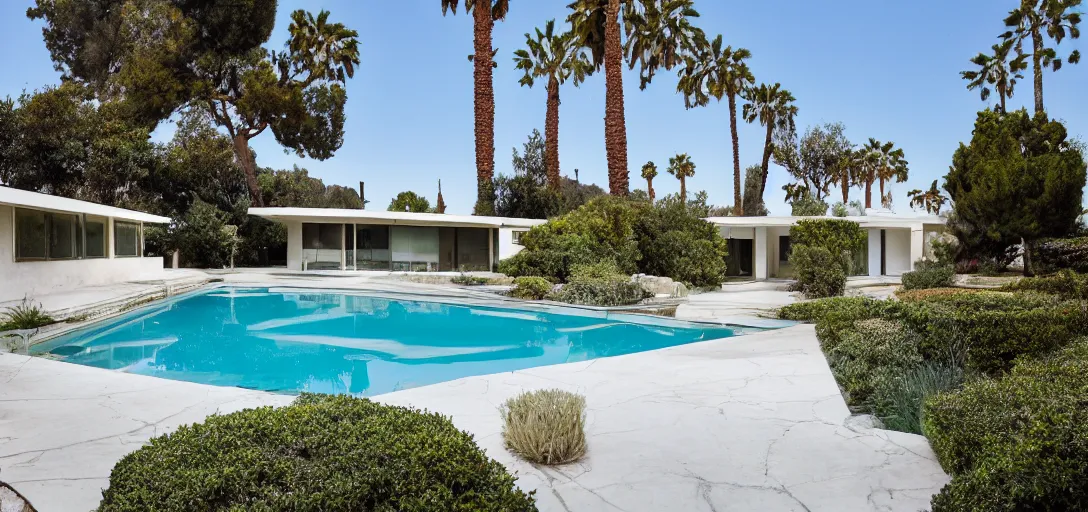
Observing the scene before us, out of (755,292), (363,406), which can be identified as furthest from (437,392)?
(755,292)

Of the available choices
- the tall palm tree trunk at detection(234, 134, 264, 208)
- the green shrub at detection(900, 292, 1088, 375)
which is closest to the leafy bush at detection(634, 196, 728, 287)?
the green shrub at detection(900, 292, 1088, 375)

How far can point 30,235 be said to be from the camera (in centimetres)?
1403

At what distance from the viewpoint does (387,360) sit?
8703 millimetres

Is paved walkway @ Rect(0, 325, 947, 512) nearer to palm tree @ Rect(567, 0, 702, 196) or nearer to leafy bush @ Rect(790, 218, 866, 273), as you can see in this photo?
leafy bush @ Rect(790, 218, 866, 273)

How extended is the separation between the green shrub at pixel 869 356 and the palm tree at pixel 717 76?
24650 mm

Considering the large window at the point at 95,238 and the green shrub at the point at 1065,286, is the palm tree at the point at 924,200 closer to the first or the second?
the green shrub at the point at 1065,286

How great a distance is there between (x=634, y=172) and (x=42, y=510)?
137ft

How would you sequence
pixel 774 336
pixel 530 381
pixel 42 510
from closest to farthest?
pixel 42 510, pixel 530 381, pixel 774 336

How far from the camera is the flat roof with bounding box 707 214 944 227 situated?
68.0 feet

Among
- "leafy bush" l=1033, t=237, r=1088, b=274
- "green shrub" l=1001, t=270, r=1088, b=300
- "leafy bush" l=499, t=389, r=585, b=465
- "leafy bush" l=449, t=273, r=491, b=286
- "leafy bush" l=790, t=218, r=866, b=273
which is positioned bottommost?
"leafy bush" l=499, t=389, r=585, b=465

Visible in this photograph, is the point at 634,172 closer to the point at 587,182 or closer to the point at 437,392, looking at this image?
the point at 587,182

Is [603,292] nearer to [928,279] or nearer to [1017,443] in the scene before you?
[928,279]

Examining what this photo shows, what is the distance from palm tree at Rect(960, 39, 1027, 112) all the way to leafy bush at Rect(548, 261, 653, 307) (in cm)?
2530

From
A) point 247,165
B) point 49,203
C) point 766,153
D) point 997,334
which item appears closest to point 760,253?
point 766,153
